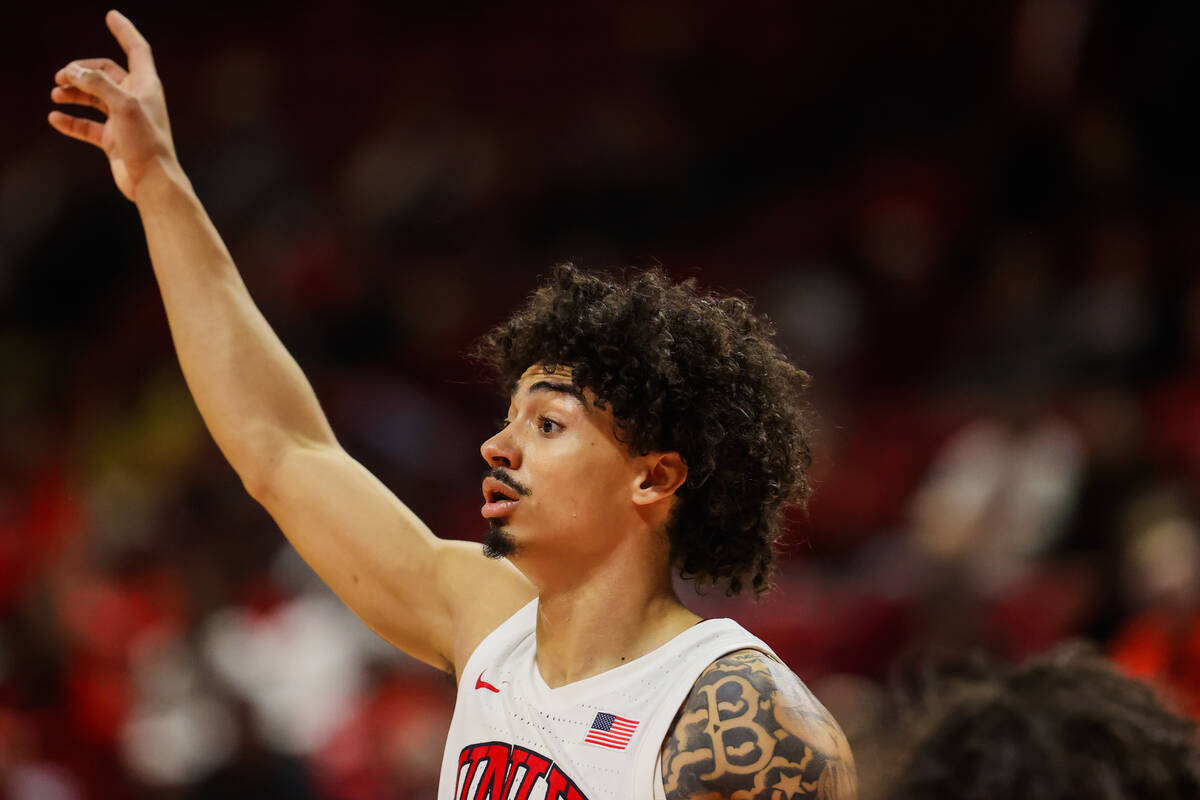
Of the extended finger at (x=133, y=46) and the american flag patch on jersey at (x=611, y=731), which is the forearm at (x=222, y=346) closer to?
the extended finger at (x=133, y=46)

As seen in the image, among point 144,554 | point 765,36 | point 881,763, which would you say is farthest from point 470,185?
point 881,763

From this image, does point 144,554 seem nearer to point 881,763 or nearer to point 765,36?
point 765,36

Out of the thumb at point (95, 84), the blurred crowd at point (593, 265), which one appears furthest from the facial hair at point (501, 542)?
the blurred crowd at point (593, 265)

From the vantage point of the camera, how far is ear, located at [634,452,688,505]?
2.81 meters

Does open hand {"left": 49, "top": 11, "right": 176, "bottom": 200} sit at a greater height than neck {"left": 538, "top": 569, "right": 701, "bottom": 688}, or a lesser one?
greater

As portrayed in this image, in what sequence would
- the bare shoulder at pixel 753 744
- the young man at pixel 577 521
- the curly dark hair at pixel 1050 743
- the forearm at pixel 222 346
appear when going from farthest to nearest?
the forearm at pixel 222 346 → the young man at pixel 577 521 → the bare shoulder at pixel 753 744 → the curly dark hair at pixel 1050 743

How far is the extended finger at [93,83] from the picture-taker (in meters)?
3.25

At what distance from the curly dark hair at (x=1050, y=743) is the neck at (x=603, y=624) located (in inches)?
45.6

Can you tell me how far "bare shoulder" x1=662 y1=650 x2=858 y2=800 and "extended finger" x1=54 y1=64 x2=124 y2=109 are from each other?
75.6 inches

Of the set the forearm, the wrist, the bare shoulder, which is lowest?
the bare shoulder

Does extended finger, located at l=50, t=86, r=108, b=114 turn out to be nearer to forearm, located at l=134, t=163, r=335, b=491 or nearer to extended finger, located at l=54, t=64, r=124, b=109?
extended finger, located at l=54, t=64, r=124, b=109

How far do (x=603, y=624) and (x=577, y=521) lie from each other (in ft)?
0.68

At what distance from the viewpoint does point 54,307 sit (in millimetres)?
10445

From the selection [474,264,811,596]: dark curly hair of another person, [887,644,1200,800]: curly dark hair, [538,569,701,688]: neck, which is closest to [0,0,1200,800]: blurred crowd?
[474,264,811,596]: dark curly hair of another person
